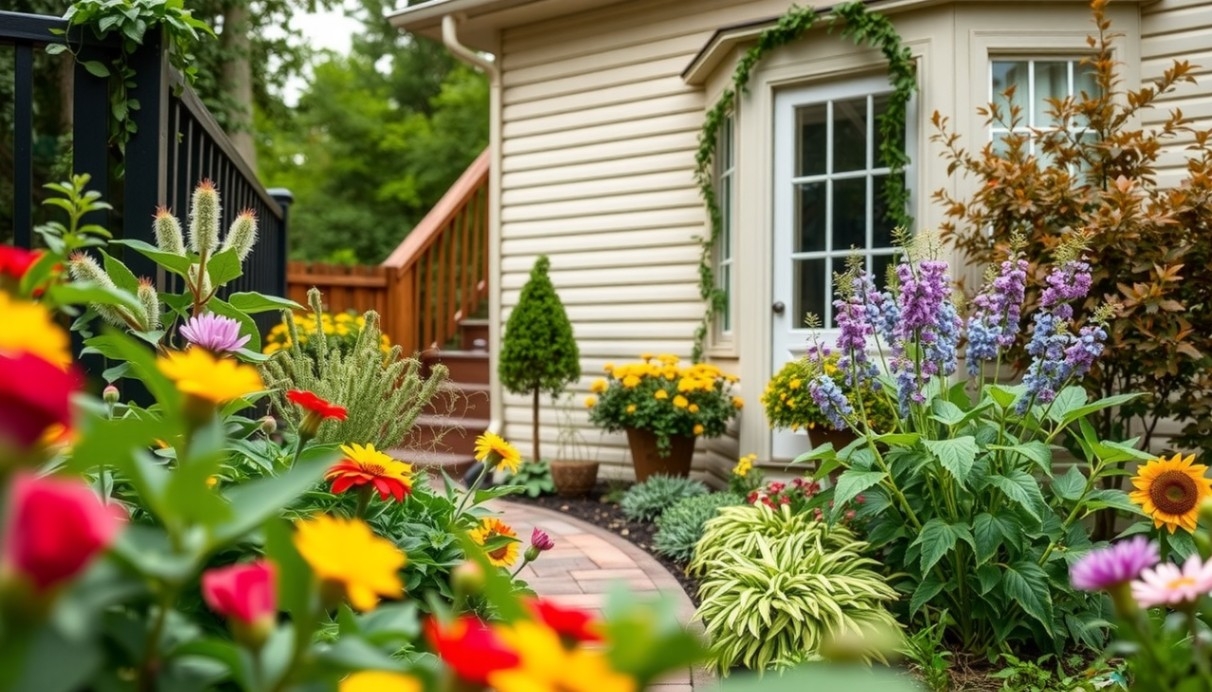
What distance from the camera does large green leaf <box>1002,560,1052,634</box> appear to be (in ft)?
7.89

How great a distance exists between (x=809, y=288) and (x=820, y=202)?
45cm

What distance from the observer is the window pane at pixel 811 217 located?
467 centimetres

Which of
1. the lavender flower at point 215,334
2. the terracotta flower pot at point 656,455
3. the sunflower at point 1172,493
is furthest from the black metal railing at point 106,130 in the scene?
the terracotta flower pot at point 656,455

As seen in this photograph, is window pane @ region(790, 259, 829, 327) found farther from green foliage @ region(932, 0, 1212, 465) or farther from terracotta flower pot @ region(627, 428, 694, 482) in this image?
terracotta flower pot @ region(627, 428, 694, 482)

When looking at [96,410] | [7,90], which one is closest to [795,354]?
[96,410]

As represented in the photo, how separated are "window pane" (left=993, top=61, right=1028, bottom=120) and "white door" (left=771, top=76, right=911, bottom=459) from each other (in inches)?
20.2

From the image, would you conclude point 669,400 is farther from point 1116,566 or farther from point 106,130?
point 1116,566

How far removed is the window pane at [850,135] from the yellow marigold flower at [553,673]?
14.4 ft

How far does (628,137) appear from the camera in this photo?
5.69 meters

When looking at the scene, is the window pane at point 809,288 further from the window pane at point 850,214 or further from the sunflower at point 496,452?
the sunflower at point 496,452

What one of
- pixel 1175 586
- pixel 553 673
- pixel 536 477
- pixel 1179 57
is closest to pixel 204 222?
pixel 553 673

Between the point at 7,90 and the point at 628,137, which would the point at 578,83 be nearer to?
the point at 628,137

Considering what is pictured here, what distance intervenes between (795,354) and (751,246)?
609mm

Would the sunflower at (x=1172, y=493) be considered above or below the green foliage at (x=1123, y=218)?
below
